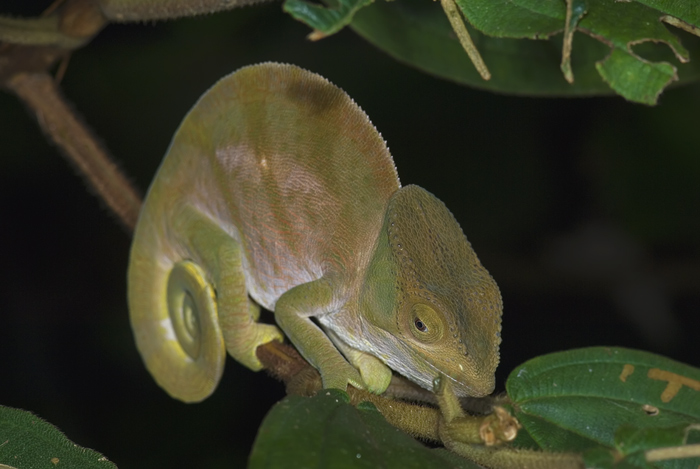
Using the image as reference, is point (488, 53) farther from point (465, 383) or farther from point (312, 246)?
point (465, 383)

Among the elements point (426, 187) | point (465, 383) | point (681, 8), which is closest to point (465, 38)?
point (681, 8)

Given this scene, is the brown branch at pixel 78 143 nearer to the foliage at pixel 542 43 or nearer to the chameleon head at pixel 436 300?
the foliage at pixel 542 43

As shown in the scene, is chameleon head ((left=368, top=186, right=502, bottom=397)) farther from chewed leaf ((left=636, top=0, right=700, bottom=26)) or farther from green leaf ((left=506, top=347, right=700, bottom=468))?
chewed leaf ((left=636, top=0, right=700, bottom=26))

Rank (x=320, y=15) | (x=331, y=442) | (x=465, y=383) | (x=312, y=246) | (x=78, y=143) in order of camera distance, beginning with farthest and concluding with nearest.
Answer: (x=78, y=143), (x=312, y=246), (x=465, y=383), (x=320, y=15), (x=331, y=442)

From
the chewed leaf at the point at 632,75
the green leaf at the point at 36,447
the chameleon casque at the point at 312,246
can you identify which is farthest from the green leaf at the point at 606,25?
the green leaf at the point at 36,447

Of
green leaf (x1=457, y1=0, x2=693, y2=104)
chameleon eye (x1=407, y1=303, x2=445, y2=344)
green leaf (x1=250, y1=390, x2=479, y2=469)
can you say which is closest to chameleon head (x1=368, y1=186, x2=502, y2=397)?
chameleon eye (x1=407, y1=303, x2=445, y2=344)

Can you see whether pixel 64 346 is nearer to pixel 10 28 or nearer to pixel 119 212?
pixel 119 212
